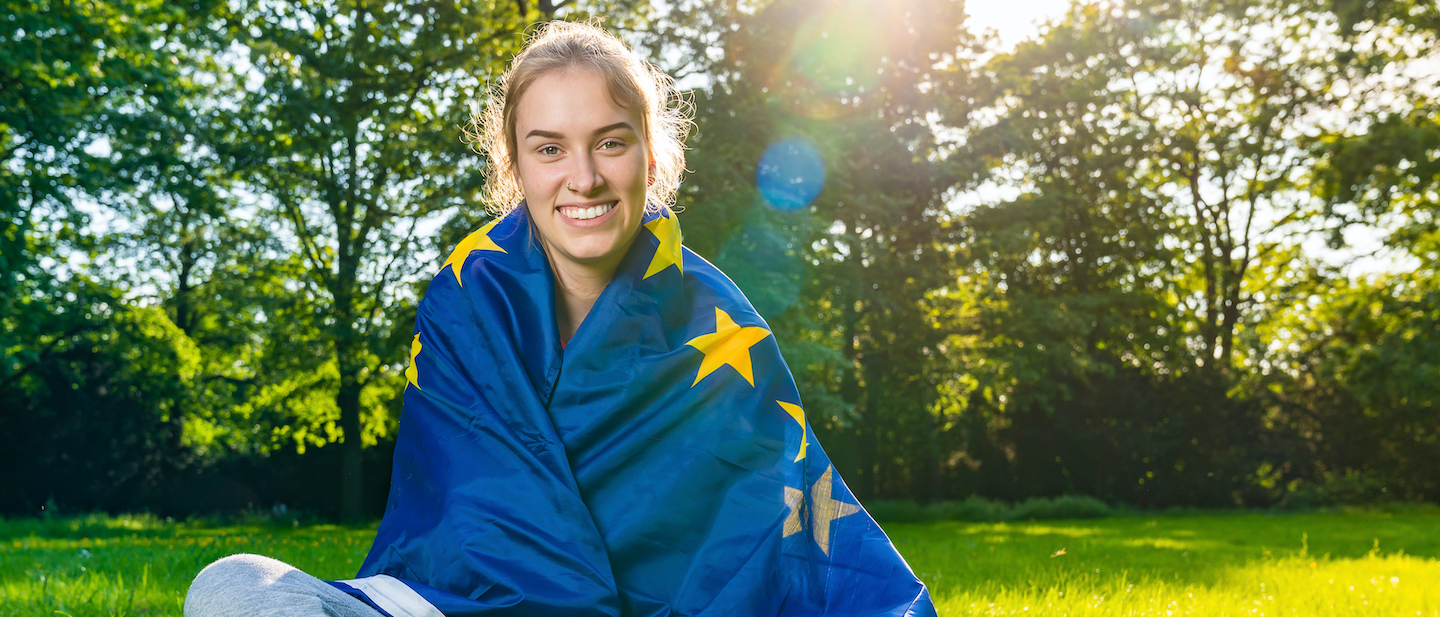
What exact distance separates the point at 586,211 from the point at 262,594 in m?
1.09

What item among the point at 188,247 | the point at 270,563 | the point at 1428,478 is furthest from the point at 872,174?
the point at 270,563

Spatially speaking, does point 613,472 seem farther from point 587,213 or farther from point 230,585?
point 230,585

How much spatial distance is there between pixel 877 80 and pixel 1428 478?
15221 mm

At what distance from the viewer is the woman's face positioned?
2188 mm

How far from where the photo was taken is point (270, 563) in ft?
5.41

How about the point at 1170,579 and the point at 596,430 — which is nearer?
A: the point at 596,430

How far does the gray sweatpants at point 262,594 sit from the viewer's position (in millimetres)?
1479

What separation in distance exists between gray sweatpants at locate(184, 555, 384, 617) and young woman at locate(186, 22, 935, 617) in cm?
1

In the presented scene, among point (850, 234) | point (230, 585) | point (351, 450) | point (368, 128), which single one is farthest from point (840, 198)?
point (230, 585)

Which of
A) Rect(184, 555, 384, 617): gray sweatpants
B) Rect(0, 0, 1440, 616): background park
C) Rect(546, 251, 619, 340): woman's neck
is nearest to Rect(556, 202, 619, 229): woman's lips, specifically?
Rect(546, 251, 619, 340): woman's neck

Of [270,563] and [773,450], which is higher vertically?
[773,450]

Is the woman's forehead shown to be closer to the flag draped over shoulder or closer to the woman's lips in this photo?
the woman's lips

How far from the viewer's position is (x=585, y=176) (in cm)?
220

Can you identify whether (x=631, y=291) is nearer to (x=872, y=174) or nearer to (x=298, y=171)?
(x=298, y=171)
